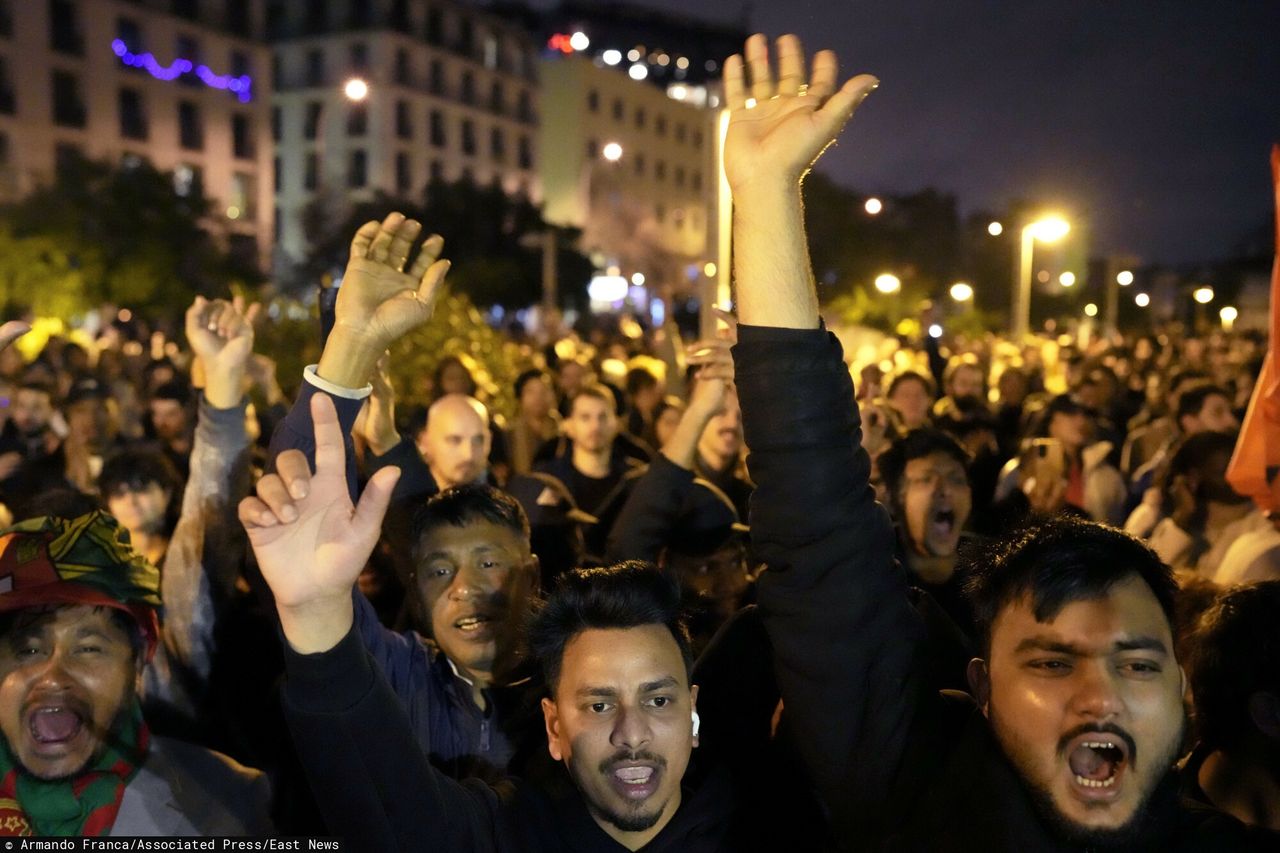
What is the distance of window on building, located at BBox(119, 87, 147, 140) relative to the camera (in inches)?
1962

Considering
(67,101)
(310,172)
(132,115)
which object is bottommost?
(67,101)

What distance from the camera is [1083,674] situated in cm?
202

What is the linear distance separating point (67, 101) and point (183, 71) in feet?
22.5

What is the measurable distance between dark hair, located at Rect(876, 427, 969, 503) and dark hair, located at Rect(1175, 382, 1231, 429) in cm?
336

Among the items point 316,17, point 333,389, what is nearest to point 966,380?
point 333,389

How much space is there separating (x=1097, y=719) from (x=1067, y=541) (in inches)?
13.0

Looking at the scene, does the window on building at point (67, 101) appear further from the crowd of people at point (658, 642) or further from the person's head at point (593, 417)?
the crowd of people at point (658, 642)

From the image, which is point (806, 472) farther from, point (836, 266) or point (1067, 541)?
point (836, 266)

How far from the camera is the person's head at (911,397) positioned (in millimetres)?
7953

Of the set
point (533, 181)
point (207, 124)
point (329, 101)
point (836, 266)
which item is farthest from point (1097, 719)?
point (533, 181)

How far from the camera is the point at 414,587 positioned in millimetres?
3631

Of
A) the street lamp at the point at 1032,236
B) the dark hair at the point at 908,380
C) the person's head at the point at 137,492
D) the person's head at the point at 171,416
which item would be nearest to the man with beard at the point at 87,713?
the person's head at the point at 137,492

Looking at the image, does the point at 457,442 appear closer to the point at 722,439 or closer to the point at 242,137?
the point at 722,439

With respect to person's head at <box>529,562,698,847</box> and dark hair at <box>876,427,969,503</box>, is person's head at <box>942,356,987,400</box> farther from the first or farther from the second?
person's head at <box>529,562,698,847</box>
